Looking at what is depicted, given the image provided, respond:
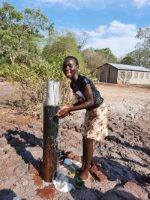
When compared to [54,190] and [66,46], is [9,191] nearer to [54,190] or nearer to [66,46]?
[54,190]

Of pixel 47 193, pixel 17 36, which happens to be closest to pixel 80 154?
pixel 47 193

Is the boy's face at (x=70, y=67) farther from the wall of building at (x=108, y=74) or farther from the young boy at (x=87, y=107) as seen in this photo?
the wall of building at (x=108, y=74)

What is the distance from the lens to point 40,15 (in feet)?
114

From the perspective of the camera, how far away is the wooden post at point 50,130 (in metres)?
4.39

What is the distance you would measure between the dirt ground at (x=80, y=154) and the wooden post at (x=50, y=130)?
0.19 meters

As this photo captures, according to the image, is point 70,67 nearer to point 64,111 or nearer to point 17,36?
point 64,111

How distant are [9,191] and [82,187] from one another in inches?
35.9

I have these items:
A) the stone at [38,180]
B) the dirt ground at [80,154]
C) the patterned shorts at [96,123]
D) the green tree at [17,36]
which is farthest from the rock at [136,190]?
the green tree at [17,36]

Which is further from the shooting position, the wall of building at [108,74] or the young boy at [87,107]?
the wall of building at [108,74]

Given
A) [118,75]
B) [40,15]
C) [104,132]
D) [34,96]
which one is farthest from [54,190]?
[118,75]

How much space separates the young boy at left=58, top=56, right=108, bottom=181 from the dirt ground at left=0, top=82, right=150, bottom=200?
1.53 ft

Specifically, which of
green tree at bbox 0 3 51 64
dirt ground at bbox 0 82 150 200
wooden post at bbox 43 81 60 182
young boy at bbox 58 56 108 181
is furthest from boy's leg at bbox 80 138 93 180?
green tree at bbox 0 3 51 64

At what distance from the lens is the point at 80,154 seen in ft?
19.1

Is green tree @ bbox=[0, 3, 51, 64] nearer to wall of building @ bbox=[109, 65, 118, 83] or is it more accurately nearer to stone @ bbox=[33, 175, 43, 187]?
wall of building @ bbox=[109, 65, 118, 83]
